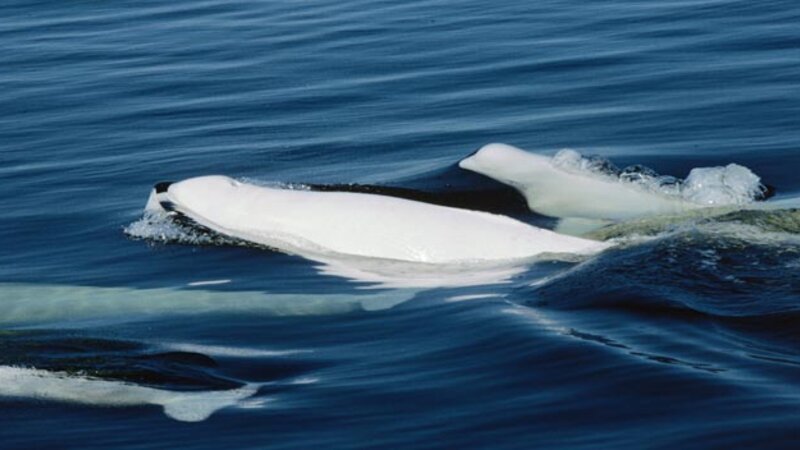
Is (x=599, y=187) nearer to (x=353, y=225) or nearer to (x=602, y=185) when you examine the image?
(x=602, y=185)

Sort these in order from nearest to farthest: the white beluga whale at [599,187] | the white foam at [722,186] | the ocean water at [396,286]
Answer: the ocean water at [396,286], the white beluga whale at [599,187], the white foam at [722,186]

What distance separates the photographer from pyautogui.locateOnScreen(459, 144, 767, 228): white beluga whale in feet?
59.4

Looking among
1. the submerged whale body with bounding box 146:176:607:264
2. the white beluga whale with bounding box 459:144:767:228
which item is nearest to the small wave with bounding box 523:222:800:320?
the submerged whale body with bounding box 146:176:607:264

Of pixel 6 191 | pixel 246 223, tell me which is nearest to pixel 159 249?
pixel 246 223

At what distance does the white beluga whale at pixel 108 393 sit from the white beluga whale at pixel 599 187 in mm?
6530

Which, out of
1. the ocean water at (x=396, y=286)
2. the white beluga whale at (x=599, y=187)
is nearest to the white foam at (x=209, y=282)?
the ocean water at (x=396, y=286)

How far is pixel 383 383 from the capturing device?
40.6ft

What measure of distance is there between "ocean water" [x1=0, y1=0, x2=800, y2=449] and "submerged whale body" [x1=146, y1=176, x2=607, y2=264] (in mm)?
319

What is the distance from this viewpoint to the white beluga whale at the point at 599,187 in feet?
59.4

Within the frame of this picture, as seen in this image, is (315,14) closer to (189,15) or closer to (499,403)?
(189,15)

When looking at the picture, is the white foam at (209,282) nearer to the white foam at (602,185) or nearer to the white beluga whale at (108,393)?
the white beluga whale at (108,393)

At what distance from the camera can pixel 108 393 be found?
40.4 feet

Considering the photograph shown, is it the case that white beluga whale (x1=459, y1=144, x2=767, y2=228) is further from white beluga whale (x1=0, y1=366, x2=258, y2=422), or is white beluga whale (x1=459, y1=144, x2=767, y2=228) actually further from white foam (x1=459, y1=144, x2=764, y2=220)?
white beluga whale (x1=0, y1=366, x2=258, y2=422)

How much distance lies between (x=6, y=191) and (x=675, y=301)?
10.6 meters
